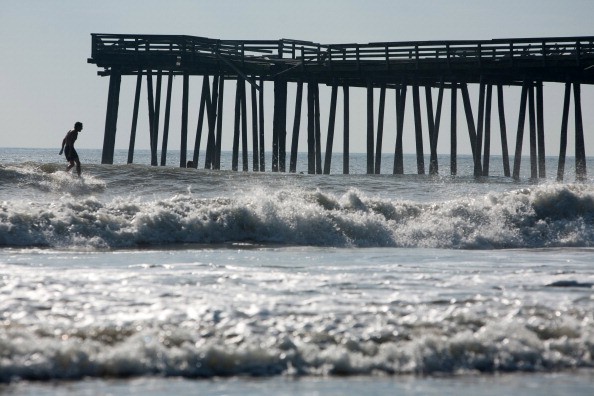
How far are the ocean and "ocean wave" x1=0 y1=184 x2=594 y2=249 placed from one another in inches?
1.4

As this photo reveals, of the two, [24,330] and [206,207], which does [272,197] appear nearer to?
[206,207]

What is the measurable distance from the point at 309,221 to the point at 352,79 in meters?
12.9

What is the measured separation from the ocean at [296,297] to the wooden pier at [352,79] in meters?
7.57

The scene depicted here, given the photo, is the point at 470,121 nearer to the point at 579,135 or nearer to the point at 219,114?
the point at 579,135

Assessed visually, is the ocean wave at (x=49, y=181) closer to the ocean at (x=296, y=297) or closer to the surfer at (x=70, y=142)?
the surfer at (x=70, y=142)

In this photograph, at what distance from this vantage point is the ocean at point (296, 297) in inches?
289

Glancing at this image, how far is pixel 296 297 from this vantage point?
31.2 ft

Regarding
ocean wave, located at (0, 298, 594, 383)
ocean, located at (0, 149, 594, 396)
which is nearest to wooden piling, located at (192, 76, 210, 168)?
ocean, located at (0, 149, 594, 396)

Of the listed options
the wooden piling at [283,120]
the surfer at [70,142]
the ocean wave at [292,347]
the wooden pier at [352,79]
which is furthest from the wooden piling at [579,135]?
the ocean wave at [292,347]

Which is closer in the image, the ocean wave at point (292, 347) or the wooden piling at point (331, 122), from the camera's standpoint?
the ocean wave at point (292, 347)

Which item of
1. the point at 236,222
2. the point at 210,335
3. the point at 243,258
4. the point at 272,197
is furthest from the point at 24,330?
the point at 272,197

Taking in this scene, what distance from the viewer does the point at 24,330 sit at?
793 cm

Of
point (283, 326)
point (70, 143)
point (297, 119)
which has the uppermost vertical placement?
point (297, 119)

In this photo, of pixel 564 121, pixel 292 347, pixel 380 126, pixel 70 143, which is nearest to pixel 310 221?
pixel 70 143
